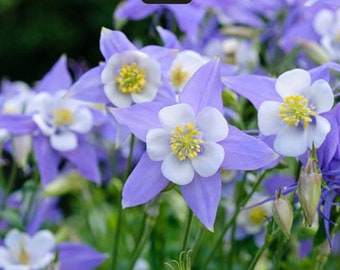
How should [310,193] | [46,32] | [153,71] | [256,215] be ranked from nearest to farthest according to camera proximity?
[310,193] → [153,71] → [256,215] → [46,32]

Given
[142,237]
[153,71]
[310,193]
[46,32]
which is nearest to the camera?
[310,193]

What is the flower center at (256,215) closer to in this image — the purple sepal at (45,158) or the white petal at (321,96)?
the purple sepal at (45,158)

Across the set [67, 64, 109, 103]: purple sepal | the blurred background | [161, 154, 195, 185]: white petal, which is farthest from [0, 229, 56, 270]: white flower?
the blurred background

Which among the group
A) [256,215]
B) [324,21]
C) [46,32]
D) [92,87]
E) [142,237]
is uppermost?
[92,87]

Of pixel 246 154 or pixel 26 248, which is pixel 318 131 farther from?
pixel 26 248

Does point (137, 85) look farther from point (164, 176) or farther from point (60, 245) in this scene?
point (60, 245)

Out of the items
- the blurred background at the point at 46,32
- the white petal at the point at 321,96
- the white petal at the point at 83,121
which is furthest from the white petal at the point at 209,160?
the blurred background at the point at 46,32

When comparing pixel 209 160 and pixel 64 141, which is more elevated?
pixel 209 160

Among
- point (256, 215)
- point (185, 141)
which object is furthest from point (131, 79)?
point (256, 215)
